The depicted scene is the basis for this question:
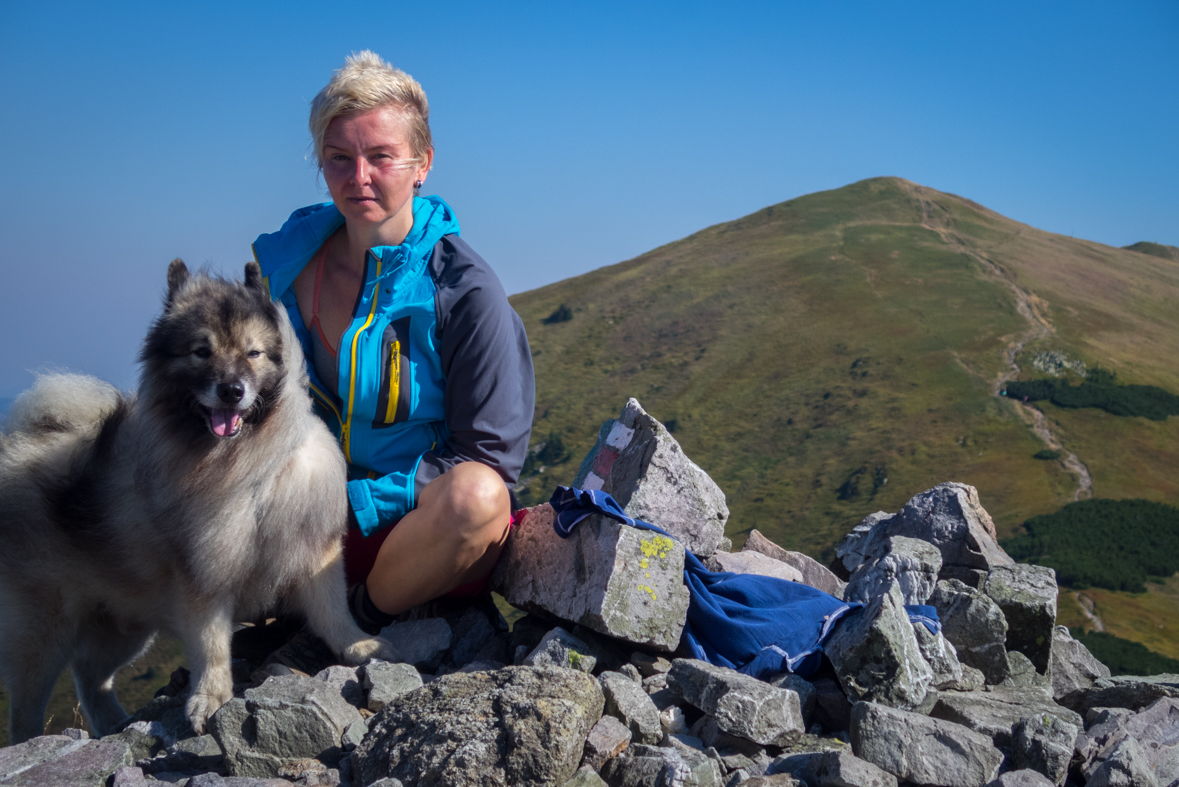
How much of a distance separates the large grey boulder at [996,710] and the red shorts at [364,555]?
7.60 feet

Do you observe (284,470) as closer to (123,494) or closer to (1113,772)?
(123,494)

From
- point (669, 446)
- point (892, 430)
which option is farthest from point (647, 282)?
point (669, 446)

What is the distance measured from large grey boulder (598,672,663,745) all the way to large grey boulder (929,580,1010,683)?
1.77 m

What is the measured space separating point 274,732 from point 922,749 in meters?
2.56

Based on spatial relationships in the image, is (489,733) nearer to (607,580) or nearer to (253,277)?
(607,580)

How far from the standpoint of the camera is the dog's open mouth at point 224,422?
3.48 meters

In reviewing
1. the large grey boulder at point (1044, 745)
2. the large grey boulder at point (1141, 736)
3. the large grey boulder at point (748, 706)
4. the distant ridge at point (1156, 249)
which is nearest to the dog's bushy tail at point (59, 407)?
the large grey boulder at point (748, 706)

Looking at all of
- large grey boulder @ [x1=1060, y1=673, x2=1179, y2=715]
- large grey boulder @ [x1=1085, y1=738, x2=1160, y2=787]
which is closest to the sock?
large grey boulder @ [x1=1085, y1=738, x2=1160, y2=787]

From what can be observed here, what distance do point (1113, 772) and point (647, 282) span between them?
9466 centimetres

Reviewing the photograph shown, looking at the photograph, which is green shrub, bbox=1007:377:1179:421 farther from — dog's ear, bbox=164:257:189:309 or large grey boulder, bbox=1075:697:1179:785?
dog's ear, bbox=164:257:189:309

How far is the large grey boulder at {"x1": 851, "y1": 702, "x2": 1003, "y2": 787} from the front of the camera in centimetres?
296

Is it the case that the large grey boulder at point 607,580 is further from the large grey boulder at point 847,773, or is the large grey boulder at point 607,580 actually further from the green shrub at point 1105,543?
the green shrub at point 1105,543

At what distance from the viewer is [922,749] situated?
118 inches

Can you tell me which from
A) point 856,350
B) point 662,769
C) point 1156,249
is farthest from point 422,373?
point 1156,249
